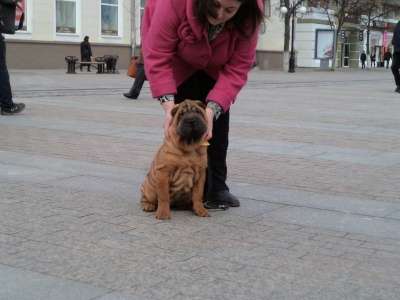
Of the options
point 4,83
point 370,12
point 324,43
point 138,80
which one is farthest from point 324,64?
point 4,83

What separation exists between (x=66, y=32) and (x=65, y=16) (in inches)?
32.2

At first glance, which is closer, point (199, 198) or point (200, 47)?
point (200, 47)

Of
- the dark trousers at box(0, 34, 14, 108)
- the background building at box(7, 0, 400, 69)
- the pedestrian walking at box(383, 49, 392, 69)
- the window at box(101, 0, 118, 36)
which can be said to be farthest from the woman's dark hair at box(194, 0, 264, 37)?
the pedestrian walking at box(383, 49, 392, 69)

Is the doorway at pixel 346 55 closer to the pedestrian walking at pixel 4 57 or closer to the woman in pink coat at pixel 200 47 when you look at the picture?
the pedestrian walking at pixel 4 57

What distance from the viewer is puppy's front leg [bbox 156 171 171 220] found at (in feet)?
15.4

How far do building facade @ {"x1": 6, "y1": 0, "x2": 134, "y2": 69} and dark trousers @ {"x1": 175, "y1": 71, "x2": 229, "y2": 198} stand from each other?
91.4 ft

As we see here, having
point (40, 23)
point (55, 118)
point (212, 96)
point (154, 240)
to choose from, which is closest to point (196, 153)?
point (212, 96)

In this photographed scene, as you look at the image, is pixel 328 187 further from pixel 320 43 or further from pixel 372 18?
pixel 372 18

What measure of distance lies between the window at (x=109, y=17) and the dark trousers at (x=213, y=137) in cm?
→ 3224

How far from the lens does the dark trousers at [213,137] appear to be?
16.9 feet

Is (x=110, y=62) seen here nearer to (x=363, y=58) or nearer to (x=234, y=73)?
(x=234, y=73)

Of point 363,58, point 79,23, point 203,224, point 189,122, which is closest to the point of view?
point 189,122

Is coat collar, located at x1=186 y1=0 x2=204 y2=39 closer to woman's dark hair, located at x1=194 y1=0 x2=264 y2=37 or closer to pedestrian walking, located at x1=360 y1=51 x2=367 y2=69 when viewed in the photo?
woman's dark hair, located at x1=194 y1=0 x2=264 y2=37

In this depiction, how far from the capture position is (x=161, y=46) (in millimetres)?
4691
